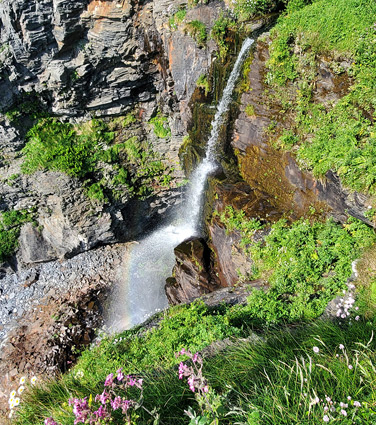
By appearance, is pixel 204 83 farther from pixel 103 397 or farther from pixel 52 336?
pixel 52 336

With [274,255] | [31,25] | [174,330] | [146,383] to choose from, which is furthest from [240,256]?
[31,25]

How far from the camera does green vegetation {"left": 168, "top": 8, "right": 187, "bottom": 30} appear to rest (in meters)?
9.59

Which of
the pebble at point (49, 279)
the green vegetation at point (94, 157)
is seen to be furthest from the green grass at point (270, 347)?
the pebble at point (49, 279)

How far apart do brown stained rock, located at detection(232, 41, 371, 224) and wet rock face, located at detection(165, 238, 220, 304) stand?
121 inches

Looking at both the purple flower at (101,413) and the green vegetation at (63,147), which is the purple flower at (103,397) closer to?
the purple flower at (101,413)

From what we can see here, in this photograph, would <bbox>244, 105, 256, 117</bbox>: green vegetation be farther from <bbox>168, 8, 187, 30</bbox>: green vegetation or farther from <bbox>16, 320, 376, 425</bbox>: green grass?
<bbox>16, 320, 376, 425</bbox>: green grass

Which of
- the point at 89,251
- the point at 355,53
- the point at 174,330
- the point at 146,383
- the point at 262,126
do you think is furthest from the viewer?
the point at 89,251

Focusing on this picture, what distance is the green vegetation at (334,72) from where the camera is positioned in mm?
5613

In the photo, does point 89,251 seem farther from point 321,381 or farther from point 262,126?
point 321,381

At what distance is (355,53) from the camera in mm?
→ 6031

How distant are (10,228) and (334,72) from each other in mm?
14538

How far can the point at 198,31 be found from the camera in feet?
30.5

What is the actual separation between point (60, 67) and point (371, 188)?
38.0 ft

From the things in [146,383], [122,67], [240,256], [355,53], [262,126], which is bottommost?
[240,256]
